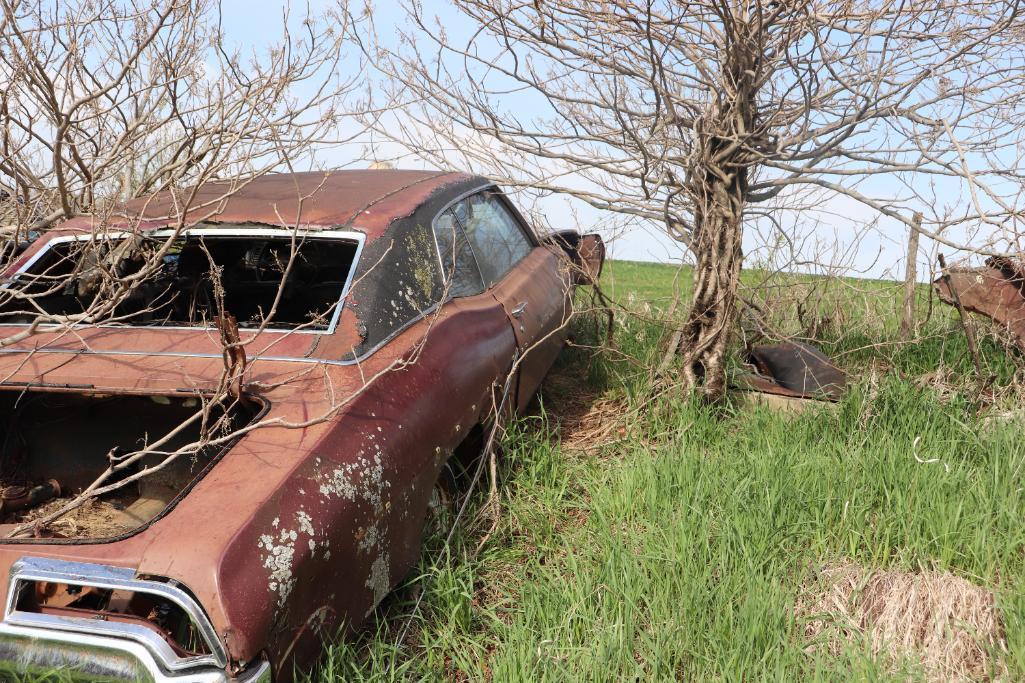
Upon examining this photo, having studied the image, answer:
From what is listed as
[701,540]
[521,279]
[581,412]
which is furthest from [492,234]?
[701,540]

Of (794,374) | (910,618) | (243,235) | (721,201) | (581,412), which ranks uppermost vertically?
(721,201)

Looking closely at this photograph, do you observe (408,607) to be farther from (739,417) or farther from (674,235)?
(674,235)

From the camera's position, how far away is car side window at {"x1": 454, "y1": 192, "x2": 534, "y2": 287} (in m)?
4.40

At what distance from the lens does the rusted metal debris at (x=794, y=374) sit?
4.98m

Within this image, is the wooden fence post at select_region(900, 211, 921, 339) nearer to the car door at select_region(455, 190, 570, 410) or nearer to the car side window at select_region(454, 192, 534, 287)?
the car door at select_region(455, 190, 570, 410)

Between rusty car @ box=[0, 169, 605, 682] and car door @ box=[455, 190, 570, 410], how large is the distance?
28 millimetres

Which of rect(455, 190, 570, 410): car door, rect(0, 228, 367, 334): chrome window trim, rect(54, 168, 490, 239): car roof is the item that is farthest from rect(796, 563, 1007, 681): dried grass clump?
rect(54, 168, 490, 239): car roof

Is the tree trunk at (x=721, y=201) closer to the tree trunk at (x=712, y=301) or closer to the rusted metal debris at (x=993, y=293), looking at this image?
the tree trunk at (x=712, y=301)

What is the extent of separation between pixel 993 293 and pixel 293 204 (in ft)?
13.6

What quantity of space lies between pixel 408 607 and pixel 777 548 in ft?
4.76

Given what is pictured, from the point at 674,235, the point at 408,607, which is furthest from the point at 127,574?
the point at 674,235

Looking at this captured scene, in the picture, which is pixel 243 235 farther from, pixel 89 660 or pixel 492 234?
pixel 89 660

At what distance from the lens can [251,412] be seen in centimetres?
305

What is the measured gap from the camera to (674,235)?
18.0 ft
